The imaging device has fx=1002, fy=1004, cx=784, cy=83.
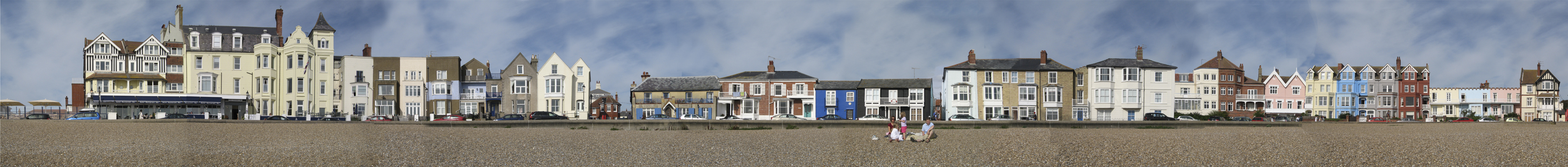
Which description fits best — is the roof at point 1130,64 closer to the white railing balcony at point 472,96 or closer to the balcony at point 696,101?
the balcony at point 696,101

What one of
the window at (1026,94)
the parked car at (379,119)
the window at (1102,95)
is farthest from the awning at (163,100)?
the window at (1102,95)

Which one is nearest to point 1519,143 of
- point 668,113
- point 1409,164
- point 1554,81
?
point 1409,164

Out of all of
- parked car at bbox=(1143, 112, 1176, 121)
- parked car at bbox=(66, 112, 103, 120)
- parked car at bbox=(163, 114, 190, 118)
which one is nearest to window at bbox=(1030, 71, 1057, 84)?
parked car at bbox=(1143, 112, 1176, 121)

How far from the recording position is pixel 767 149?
1716 centimetres

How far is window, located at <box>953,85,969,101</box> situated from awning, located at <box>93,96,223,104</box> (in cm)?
3644

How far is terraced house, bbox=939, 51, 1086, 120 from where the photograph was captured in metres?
46.6

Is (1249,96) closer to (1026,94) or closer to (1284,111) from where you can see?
(1284,111)

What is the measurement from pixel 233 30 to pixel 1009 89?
4087cm

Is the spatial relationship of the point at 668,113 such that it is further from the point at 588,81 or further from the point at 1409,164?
the point at 1409,164

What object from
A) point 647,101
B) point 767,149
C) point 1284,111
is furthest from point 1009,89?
point 767,149

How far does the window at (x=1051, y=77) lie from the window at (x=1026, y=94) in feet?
2.56

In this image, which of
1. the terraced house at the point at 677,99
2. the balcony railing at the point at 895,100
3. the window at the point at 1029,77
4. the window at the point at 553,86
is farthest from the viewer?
the window at the point at 553,86

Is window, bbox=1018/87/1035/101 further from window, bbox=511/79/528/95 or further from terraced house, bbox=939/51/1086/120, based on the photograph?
window, bbox=511/79/528/95

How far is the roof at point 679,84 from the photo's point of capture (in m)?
54.0
